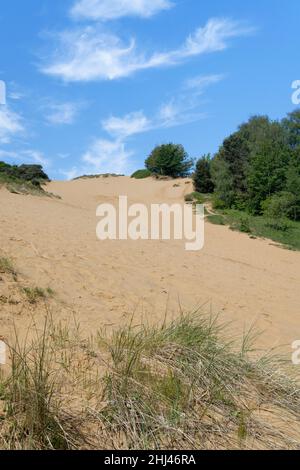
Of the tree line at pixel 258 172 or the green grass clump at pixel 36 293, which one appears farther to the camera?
the tree line at pixel 258 172

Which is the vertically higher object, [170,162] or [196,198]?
[170,162]

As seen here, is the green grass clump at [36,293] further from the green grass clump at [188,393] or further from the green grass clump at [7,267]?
the green grass clump at [188,393]

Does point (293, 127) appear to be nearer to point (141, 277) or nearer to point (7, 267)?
A: point (141, 277)

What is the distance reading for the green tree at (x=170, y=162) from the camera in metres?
37.9

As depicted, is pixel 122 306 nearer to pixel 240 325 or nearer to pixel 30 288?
pixel 30 288

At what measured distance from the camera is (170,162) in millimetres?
37938

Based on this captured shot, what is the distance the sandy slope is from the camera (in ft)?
18.2

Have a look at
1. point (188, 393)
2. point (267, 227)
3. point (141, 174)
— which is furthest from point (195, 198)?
point (188, 393)

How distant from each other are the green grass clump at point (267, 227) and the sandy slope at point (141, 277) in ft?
9.40


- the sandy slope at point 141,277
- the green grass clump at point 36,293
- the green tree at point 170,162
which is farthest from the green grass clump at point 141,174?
the green grass clump at point 36,293

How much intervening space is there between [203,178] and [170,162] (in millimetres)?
10738

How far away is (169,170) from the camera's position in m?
37.9

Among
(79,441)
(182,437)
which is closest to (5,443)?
(79,441)
